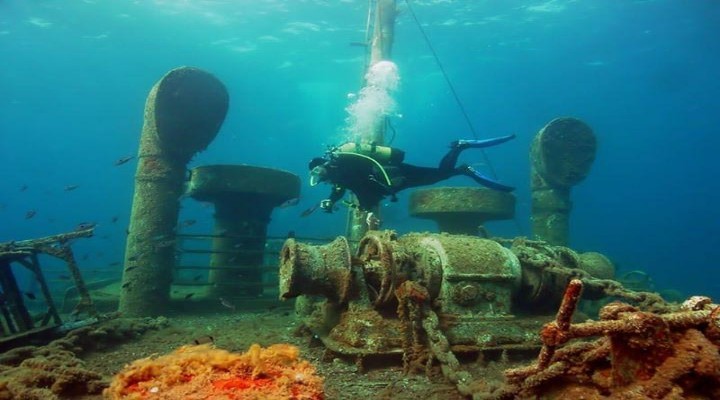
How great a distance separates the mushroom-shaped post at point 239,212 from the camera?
9906 millimetres

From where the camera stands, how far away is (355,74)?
46219 mm

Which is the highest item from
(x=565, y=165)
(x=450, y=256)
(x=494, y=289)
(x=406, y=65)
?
(x=406, y=65)

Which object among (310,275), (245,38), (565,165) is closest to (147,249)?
(310,275)

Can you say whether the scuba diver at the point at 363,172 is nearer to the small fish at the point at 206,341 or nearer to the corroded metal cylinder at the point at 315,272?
the corroded metal cylinder at the point at 315,272

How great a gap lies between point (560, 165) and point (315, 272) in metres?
8.79

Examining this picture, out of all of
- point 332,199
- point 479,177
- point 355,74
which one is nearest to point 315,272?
point 332,199

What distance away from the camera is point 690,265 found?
11581 centimetres

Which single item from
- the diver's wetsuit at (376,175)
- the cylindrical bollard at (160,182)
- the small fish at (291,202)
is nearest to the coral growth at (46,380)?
the diver's wetsuit at (376,175)

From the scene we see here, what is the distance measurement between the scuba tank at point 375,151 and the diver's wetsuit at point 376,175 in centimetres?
10

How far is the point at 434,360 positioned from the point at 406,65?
38736 millimetres

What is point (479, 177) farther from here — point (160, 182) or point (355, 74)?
point (355, 74)

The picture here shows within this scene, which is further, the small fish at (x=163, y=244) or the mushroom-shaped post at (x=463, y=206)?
the mushroom-shaped post at (x=463, y=206)

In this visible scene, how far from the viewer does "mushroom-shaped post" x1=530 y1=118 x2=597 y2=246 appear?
11.5m

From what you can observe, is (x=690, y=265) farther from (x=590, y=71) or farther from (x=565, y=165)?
(x=565, y=165)
